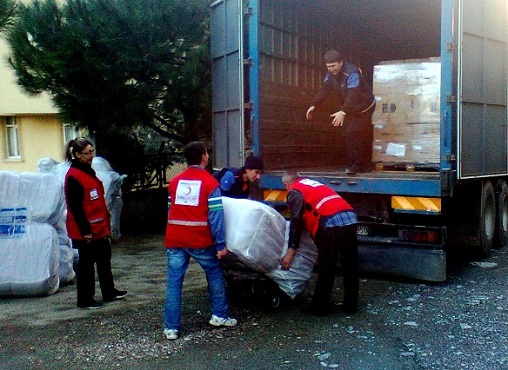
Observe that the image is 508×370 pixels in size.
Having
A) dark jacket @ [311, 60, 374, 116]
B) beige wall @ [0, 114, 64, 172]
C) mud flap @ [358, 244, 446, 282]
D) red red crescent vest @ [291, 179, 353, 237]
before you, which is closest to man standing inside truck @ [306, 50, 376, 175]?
dark jacket @ [311, 60, 374, 116]

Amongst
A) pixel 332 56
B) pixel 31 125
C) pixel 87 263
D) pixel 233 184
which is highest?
pixel 332 56

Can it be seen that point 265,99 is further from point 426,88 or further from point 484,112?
point 484,112

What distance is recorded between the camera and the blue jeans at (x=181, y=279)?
205 inches

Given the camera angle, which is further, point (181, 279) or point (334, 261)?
point (334, 261)

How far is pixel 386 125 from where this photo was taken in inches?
307

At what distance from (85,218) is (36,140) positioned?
12.0 meters

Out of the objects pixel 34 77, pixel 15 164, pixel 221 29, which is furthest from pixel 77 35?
pixel 15 164

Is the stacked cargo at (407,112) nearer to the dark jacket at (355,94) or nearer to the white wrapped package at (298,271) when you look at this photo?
the dark jacket at (355,94)

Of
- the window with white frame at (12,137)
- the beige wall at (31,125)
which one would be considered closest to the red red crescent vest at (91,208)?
the beige wall at (31,125)

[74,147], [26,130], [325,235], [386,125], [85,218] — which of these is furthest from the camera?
[26,130]

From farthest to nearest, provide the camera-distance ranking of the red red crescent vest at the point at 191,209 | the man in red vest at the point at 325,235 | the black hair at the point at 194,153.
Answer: the man in red vest at the point at 325,235
the black hair at the point at 194,153
the red red crescent vest at the point at 191,209

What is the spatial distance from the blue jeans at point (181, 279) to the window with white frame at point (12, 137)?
45.3 feet

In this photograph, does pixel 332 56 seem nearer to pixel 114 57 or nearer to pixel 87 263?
pixel 114 57

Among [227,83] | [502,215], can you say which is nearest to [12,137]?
[227,83]
